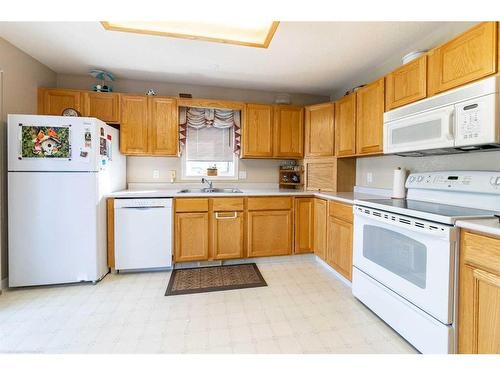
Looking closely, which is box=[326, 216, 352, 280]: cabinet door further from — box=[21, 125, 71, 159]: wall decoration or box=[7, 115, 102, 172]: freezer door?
box=[21, 125, 71, 159]: wall decoration

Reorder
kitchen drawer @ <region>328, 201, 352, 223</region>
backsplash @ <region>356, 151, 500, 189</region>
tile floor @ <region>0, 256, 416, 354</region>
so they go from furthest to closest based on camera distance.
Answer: kitchen drawer @ <region>328, 201, 352, 223</region>
backsplash @ <region>356, 151, 500, 189</region>
tile floor @ <region>0, 256, 416, 354</region>

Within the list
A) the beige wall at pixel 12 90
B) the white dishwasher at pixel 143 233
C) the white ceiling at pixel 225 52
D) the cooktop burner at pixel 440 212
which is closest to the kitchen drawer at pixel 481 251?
the cooktop burner at pixel 440 212

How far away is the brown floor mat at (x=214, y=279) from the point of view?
2.28m


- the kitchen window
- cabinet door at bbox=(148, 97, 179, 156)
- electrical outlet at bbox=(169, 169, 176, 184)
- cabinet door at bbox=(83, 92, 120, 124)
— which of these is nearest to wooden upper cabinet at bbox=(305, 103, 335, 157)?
the kitchen window

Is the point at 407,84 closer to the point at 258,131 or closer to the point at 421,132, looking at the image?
the point at 421,132

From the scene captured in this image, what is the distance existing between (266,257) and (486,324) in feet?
6.70

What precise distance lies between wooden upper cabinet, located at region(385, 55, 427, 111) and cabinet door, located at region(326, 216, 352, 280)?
1.18 metres

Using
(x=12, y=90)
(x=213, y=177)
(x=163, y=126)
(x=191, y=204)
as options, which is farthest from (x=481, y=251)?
(x=12, y=90)

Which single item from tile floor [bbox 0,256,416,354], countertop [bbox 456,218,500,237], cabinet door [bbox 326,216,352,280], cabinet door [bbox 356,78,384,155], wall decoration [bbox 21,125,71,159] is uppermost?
cabinet door [bbox 356,78,384,155]

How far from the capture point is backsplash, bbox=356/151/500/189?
1.64m

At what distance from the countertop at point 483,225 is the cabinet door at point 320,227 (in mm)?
1480

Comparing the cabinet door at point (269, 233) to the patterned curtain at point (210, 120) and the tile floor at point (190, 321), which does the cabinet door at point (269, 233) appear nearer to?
the tile floor at point (190, 321)

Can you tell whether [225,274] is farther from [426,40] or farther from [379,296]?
[426,40]

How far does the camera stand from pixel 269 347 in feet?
4.89
